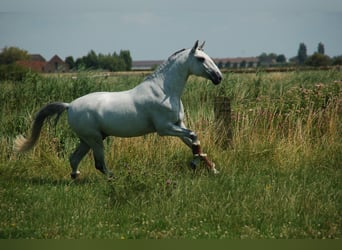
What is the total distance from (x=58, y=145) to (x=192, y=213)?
3931 mm

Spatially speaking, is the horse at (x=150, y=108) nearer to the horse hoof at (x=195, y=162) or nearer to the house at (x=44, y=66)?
the horse hoof at (x=195, y=162)

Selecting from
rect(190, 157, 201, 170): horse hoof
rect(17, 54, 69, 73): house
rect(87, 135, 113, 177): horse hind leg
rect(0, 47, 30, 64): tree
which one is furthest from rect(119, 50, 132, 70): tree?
rect(190, 157, 201, 170): horse hoof

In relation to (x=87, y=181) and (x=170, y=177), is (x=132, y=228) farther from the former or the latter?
(x=87, y=181)

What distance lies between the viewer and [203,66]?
6.84m

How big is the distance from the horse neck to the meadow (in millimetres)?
1107

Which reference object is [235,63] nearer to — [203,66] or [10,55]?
[10,55]

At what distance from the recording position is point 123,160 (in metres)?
8.30

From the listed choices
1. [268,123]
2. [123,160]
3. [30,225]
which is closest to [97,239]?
[30,225]

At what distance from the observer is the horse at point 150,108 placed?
688 centimetres

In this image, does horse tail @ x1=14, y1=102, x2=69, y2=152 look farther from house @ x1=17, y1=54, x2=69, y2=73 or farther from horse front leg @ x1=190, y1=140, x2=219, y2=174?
house @ x1=17, y1=54, x2=69, y2=73

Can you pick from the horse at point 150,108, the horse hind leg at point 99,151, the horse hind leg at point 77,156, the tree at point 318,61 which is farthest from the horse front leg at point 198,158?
the tree at point 318,61

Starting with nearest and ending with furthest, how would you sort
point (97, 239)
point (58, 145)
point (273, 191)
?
point (97, 239) → point (273, 191) → point (58, 145)

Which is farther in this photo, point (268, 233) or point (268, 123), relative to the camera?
point (268, 123)

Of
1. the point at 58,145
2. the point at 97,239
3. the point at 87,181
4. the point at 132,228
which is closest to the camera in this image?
the point at 97,239
